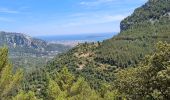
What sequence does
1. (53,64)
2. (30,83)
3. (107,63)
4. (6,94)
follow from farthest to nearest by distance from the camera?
1. (53,64)
2. (107,63)
3. (30,83)
4. (6,94)

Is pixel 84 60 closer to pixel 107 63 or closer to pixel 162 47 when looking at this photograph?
pixel 107 63

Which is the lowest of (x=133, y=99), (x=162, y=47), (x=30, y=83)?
(x=30, y=83)

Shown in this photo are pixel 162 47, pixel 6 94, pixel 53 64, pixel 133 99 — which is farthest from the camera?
pixel 53 64

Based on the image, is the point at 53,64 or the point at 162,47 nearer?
the point at 162,47

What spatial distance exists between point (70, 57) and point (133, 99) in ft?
527

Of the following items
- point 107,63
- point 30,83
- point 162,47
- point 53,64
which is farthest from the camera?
point 53,64

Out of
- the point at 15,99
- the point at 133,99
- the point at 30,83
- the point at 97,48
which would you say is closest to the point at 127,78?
the point at 133,99

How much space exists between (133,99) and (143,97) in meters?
0.98

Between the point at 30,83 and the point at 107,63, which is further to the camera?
the point at 107,63

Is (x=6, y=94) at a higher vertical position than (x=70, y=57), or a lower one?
higher

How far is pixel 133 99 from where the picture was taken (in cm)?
2622

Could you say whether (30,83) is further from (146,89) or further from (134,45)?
(146,89)

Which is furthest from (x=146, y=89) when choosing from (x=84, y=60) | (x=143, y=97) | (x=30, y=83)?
(x=84, y=60)

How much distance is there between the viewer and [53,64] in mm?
186875
